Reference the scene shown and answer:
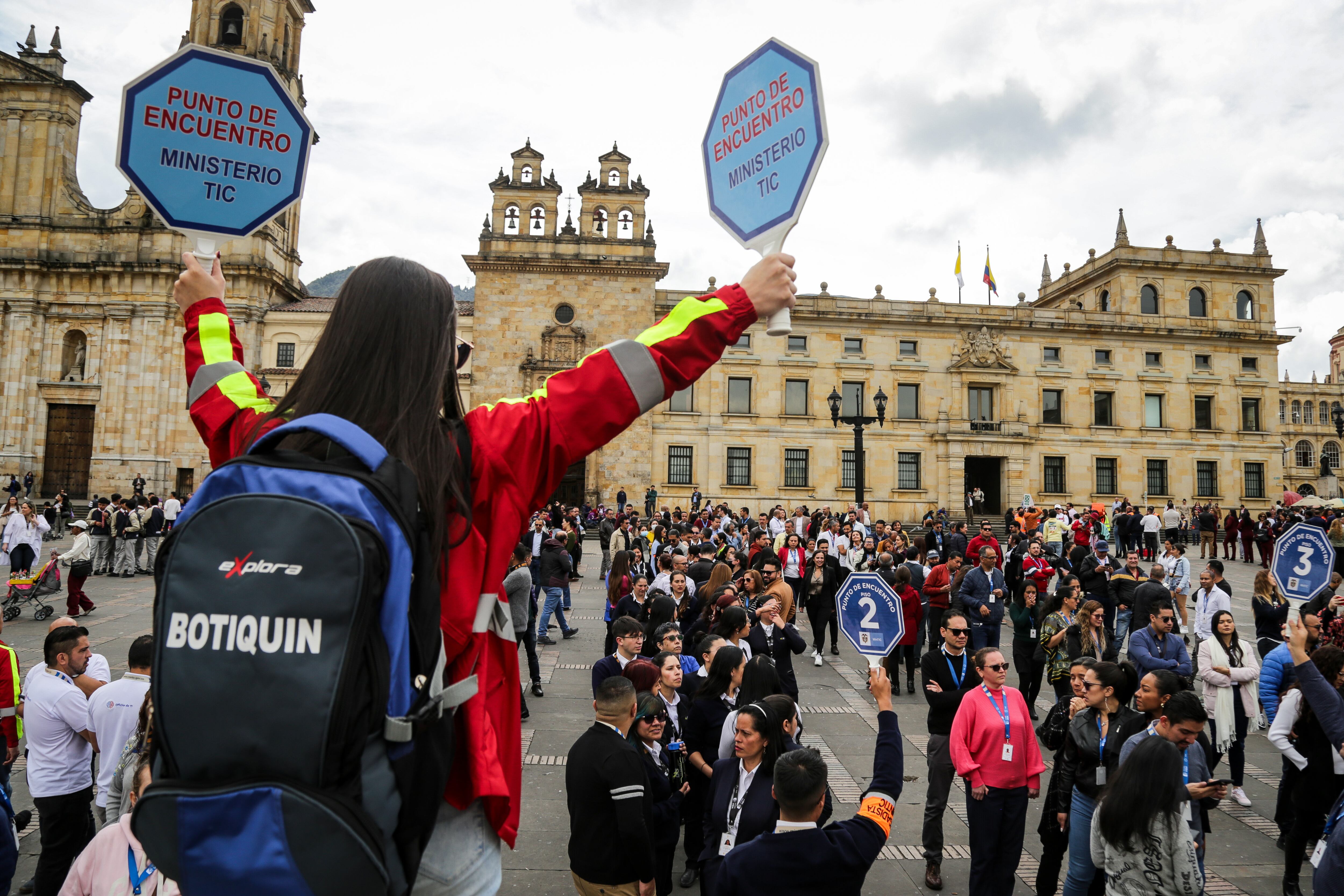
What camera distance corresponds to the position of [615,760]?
4195 millimetres

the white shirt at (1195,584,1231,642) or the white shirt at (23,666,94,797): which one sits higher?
the white shirt at (1195,584,1231,642)

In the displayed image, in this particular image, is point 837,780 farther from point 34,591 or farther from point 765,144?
point 34,591

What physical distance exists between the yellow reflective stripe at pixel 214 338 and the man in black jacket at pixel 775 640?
6374mm

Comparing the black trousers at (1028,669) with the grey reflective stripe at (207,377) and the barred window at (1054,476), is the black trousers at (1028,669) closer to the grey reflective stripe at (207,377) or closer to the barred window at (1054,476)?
the grey reflective stripe at (207,377)

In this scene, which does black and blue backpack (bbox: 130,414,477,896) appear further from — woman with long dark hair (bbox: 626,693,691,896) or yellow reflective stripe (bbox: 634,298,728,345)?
woman with long dark hair (bbox: 626,693,691,896)

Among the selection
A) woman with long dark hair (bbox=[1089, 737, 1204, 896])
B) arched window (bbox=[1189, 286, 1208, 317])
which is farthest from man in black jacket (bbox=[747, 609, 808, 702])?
arched window (bbox=[1189, 286, 1208, 317])

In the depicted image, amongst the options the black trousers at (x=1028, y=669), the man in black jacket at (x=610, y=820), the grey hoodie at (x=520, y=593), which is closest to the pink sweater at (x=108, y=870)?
the man in black jacket at (x=610, y=820)

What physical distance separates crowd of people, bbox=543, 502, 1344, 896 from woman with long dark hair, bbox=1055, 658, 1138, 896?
0.01 meters

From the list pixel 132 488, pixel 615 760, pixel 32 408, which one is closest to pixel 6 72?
pixel 32 408

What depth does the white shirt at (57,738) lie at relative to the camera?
504cm

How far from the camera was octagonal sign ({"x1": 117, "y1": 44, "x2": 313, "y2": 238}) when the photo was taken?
223 cm

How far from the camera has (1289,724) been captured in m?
5.84

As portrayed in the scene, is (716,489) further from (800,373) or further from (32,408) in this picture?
(32,408)

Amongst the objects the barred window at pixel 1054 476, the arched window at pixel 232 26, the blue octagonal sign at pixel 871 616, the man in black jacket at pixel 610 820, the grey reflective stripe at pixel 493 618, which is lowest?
the man in black jacket at pixel 610 820
